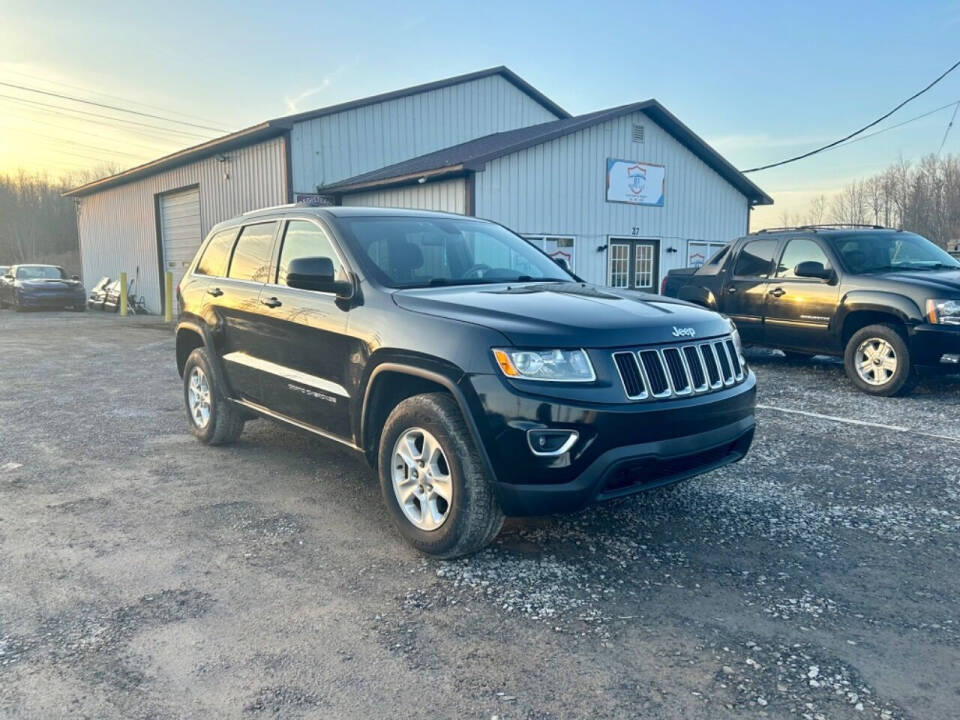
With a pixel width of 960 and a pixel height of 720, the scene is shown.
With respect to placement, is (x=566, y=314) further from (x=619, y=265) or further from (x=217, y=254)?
(x=619, y=265)

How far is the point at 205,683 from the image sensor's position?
254cm

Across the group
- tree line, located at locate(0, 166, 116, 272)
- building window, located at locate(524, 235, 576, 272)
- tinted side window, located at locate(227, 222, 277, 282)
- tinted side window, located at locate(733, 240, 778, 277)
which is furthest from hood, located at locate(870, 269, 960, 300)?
tree line, located at locate(0, 166, 116, 272)

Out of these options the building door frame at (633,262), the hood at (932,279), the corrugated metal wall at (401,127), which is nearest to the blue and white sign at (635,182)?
the building door frame at (633,262)

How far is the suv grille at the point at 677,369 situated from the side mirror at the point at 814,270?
16.4 feet

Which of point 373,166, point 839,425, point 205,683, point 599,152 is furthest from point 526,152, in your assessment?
point 205,683

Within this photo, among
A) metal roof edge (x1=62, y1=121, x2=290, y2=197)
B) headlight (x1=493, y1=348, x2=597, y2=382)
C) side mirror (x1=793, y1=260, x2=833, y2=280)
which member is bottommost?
headlight (x1=493, y1=348, x2=597, y2=382)

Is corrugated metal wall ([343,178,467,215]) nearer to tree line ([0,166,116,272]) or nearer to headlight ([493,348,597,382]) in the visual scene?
headlight ([493,348,597,382])

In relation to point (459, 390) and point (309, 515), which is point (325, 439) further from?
point (459, 390)

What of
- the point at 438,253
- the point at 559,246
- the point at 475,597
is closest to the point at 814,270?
the point at 438,253

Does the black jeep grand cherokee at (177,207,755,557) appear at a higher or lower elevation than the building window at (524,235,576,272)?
lower

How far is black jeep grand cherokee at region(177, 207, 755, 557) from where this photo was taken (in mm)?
3180

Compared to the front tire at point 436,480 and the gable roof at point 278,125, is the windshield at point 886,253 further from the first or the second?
the gable roof at point 278,125

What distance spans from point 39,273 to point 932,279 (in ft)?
85.8

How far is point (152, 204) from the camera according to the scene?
22453 mm
